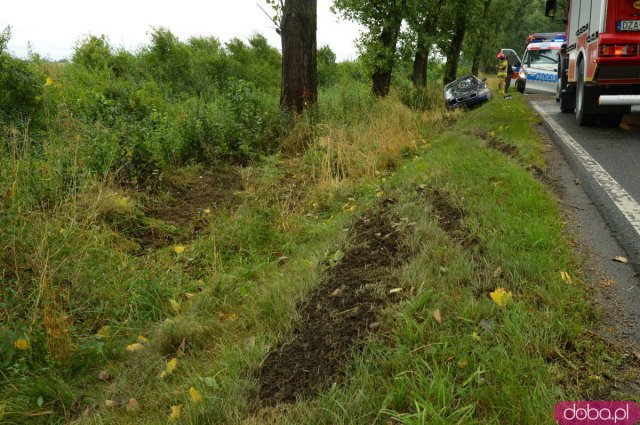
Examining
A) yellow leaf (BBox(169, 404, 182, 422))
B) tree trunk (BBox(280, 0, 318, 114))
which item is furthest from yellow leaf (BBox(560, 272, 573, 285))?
tree trunk (BBox(280, 0, 318, 114))

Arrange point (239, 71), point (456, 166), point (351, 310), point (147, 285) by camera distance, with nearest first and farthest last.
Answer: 1. point (351, 310)
2. point (147, 285)
3. point (456, 166)
4. point (239, 71)

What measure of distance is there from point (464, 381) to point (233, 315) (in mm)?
1802

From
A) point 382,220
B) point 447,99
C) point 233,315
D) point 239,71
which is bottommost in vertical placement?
point 233,315

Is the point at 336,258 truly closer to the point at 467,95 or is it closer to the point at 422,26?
the point at 467,95

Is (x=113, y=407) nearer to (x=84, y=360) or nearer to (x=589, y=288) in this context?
(x=84, y=360)

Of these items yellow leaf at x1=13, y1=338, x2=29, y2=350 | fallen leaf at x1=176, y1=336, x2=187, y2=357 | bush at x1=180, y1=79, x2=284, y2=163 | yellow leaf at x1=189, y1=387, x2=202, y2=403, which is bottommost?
fallen leaf at x1=176, y1=336, x2=187, y2=357

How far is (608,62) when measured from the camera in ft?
26.5

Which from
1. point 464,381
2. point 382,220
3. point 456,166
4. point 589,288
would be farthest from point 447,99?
point 464,381

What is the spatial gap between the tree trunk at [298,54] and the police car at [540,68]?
1026 cm

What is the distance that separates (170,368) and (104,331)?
3.14 feet

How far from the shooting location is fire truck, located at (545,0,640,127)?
7.89 meters

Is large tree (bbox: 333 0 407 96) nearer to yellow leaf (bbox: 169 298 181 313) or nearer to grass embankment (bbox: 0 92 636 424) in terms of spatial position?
grass embankment (bbox: 0 92 636 424)

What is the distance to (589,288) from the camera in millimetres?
3014

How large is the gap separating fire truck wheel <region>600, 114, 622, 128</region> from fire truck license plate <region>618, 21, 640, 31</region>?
2.08 meters
